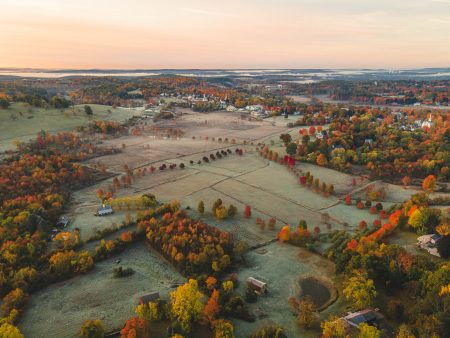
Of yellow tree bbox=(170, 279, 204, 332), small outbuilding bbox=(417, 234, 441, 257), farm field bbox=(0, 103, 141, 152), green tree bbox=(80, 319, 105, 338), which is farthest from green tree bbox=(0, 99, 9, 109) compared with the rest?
small outbuilding bbox=(417, 234, 441, 257)

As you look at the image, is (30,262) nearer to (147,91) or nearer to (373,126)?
(373,126)

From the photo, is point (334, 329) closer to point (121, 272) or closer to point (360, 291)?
point (360, 291)

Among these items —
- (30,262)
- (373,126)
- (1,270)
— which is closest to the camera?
(1,270)

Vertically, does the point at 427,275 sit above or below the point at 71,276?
above

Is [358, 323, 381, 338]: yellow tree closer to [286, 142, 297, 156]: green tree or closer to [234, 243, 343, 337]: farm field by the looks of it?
[234, 243, 343, 337]: farm field

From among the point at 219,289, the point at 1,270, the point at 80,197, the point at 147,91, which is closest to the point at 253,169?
the point at 80,197

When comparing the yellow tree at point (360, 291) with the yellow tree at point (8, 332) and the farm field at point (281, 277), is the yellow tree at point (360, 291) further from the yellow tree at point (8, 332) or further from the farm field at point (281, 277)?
the yellow tree at point (8, 332)

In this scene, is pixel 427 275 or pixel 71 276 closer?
pixel 427 275

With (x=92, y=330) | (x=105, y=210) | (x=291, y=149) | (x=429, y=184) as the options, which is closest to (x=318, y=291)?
(x=92, y=330)
